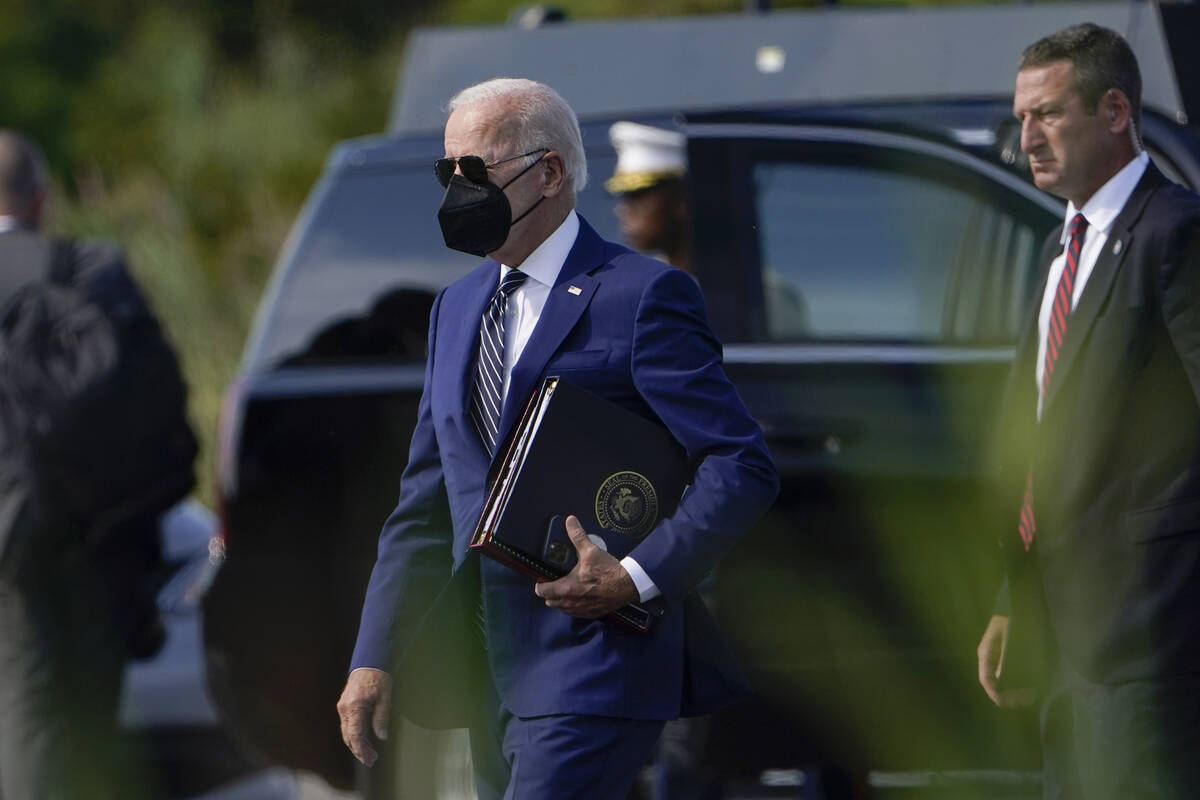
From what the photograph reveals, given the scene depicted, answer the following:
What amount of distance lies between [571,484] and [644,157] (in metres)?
1.92

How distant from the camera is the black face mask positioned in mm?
2775

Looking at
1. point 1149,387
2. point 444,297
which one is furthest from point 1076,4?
point 444,297

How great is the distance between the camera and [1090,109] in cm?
310

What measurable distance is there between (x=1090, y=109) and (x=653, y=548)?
3.64ft

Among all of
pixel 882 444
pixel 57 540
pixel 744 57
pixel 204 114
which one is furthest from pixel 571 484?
pixel 204 114

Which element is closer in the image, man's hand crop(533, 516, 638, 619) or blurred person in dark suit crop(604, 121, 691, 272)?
man's hand crop(533, 516, 638, 619)

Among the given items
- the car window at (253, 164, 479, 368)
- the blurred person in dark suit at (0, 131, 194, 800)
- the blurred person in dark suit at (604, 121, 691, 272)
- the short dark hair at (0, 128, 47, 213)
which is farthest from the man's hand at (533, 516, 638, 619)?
the short dark hair at (0, 128, 47, 213)

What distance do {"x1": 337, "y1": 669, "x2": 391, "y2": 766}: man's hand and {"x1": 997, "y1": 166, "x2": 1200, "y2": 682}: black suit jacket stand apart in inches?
44.2

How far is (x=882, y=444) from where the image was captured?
416cm

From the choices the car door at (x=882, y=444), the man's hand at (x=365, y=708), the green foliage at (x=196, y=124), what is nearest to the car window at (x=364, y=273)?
the car door at (x=882, y=444)

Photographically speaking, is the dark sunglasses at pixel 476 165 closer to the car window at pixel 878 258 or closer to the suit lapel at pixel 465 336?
the suit lapel at pixel 465 336

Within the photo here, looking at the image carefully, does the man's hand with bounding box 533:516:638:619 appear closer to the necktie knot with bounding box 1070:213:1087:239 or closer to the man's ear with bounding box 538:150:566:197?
the man's ear with bounding box 538:150:566:197

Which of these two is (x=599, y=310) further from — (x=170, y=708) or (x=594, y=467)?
(x=170, y=708)

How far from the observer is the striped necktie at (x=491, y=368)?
281 cm
